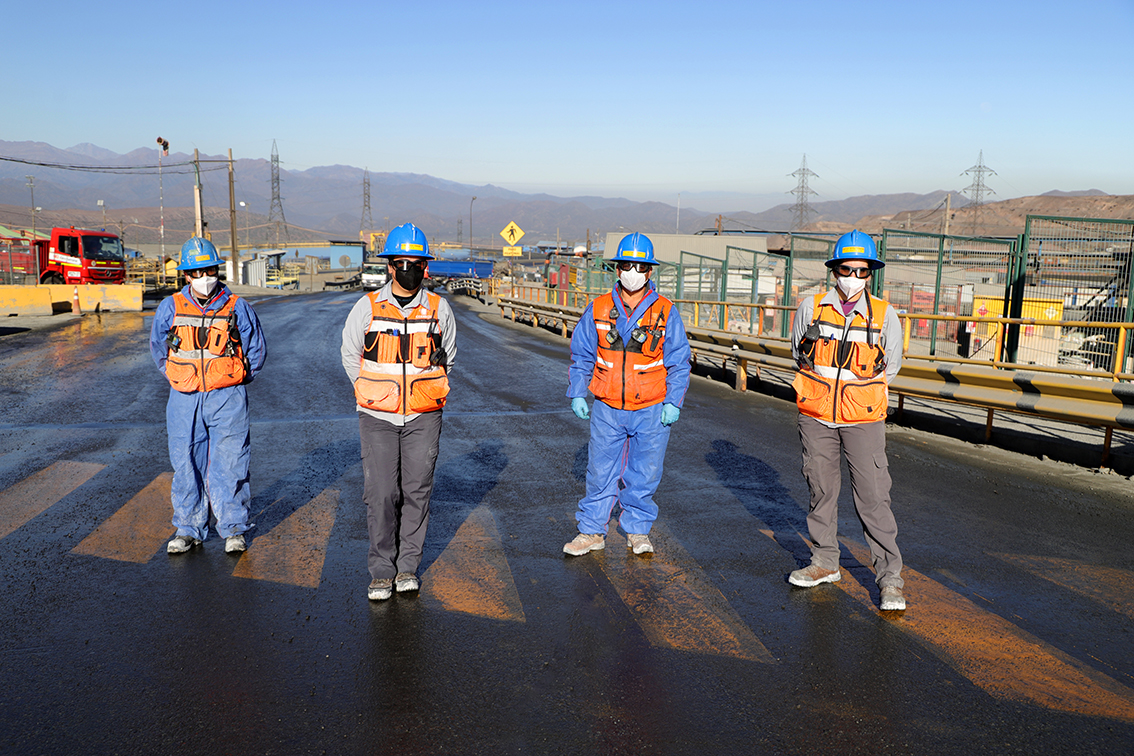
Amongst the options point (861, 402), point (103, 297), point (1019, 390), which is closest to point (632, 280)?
point (861, 402)

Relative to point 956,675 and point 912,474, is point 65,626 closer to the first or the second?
point 956,675

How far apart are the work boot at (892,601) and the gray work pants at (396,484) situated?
2.68 meters

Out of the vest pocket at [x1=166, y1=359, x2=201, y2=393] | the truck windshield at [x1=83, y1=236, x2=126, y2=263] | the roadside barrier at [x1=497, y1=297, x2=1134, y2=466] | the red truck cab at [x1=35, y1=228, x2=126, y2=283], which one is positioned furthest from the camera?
the truck windshield at [x1=83, y1=236, x2=126, y2=263]

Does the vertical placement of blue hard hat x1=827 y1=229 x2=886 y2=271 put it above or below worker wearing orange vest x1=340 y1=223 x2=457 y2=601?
above

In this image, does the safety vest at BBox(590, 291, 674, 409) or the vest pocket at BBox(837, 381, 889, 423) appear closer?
the vest pocket at BBox(837, 381, 889, 423)

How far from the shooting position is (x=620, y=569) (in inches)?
205

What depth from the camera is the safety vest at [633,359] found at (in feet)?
17.3

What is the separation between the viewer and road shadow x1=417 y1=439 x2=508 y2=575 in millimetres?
5758

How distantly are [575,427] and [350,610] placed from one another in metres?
5.65

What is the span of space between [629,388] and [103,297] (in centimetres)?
2645

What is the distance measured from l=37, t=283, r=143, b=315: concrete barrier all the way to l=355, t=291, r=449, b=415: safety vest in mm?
25176

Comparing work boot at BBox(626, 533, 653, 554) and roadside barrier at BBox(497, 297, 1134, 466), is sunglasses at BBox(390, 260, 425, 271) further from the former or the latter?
roadside barrier at BBox(497, 297, 1134, 466)

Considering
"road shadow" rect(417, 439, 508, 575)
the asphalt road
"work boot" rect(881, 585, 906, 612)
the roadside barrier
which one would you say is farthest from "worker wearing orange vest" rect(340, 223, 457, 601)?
the roadside barrier

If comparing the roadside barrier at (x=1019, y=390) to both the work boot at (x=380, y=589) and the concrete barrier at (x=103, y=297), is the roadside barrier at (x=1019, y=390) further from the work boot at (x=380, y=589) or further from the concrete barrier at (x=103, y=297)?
the concrete barrier at (x=103, y=297)
